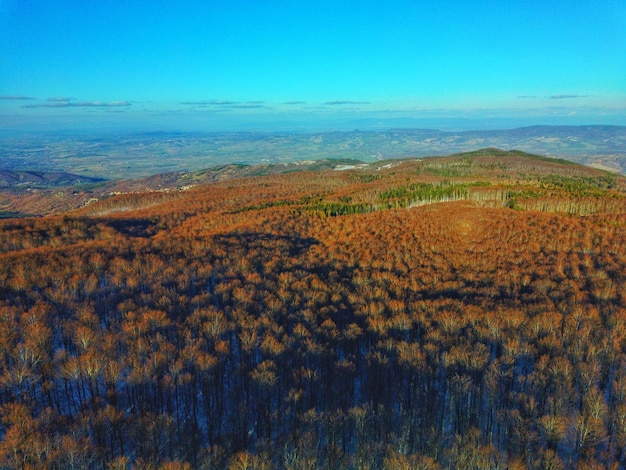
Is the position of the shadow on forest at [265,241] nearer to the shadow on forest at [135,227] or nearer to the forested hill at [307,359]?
the forested hill at [307,359]

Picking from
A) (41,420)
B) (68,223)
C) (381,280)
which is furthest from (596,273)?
(68,223)

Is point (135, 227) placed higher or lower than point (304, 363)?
higher

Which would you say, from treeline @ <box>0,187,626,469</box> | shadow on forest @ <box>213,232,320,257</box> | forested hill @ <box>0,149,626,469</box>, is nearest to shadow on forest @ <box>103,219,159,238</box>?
forested hill @ <box>0,149,626,469</box>

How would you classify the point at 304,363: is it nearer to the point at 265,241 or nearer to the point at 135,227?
the point at 265,241

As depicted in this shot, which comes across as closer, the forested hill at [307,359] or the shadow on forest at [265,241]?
the forested hill at [307,359]

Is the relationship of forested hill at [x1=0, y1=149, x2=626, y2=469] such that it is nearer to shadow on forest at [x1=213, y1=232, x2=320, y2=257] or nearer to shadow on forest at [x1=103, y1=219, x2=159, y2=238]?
shadow on forest at [x1=213, y1=232, x2=320, y2=257]

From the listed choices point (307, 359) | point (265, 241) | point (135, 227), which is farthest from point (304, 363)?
point (135, 227)

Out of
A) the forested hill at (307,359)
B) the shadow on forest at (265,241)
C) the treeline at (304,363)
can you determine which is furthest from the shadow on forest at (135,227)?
the treeline at (304,363)
